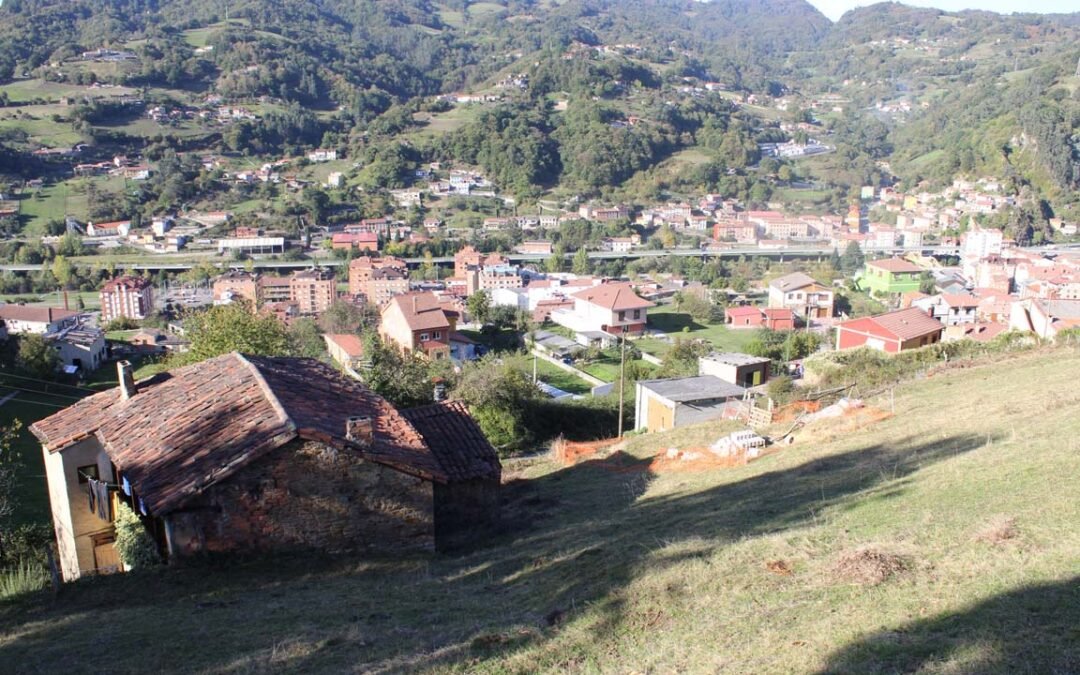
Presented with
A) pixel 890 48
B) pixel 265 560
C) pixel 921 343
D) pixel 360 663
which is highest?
pixel 890 48

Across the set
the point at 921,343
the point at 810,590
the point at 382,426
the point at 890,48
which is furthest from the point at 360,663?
the point at 890,48

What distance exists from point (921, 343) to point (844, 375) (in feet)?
25.7

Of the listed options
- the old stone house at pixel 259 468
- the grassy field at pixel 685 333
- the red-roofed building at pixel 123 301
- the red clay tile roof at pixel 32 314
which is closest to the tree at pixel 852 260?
the grassy field at pixel 685 333

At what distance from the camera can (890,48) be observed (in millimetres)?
188375

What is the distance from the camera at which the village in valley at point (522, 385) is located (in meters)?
5.88

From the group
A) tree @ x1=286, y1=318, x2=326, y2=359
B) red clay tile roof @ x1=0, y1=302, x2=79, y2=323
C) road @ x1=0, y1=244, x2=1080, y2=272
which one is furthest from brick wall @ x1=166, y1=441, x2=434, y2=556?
road @ x1=0, y1=244, x2=1080, y2=272

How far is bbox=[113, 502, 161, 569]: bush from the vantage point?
8.68 m

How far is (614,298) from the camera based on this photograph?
1875 inches

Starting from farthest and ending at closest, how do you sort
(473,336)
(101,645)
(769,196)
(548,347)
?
(769,196) < (473,336) < (548,347) < (101,645)

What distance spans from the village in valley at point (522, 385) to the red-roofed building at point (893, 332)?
142mm

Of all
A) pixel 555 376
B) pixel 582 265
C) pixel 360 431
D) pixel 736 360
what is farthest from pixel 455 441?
pixel 582 265

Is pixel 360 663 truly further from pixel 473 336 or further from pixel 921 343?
pixel 473 336

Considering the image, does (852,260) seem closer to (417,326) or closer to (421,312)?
(421,312)

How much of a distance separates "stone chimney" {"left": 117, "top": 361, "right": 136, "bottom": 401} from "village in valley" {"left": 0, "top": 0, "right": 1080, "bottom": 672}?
3 cm
